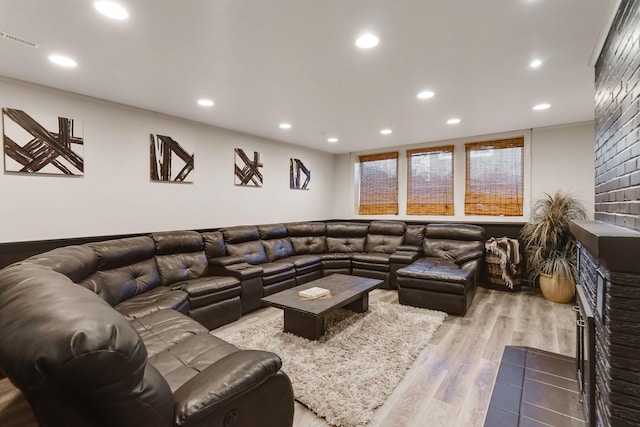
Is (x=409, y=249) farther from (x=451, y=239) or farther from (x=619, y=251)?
(x=619, y=251)

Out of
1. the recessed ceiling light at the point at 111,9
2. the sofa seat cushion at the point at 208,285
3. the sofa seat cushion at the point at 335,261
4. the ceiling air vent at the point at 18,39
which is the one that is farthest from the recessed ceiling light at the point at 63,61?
the sofa seat cushion at the point at 335,261

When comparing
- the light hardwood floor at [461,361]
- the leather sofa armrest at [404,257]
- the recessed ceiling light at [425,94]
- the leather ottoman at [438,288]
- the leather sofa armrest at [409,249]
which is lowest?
the light hardwood floor at [461,361]

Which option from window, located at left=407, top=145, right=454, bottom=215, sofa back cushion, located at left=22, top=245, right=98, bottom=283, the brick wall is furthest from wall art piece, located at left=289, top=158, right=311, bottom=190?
the brick wall

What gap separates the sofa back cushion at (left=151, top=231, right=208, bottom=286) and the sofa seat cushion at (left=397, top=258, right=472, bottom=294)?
2.55 metres

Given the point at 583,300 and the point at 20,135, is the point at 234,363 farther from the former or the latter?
the point at 20,135

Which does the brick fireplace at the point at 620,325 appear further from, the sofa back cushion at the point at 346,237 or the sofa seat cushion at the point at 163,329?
the sofa back cushion at the point at 346,237

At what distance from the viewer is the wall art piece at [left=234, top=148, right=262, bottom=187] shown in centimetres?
457

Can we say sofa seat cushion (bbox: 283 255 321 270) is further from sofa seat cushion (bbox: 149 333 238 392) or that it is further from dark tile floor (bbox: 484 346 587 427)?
dark tile floor (bbox: 484 346 587 427)

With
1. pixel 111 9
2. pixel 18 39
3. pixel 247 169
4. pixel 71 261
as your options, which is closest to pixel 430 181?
pixel 247 169

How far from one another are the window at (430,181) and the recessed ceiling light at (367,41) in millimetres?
3723

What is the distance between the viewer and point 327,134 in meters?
4.82

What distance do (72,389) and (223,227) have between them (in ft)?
12.3

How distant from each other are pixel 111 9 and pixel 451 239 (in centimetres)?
478

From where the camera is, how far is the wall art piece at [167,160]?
11.7 feet
